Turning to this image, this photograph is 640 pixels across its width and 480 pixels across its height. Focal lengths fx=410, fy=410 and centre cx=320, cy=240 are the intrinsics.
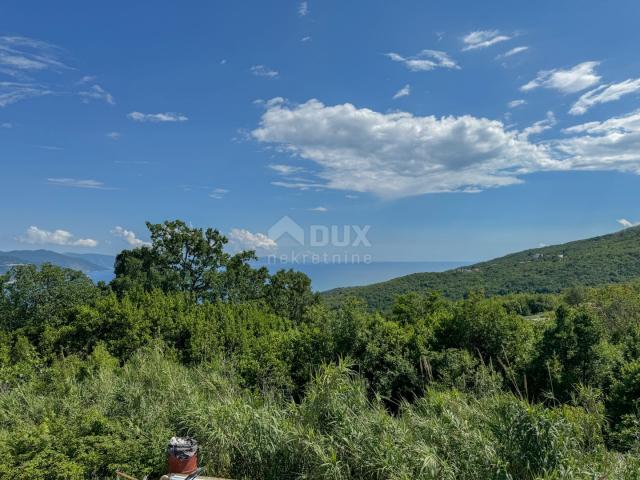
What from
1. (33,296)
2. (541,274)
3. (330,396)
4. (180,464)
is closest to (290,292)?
(33,296)

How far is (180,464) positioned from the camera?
13.5 feet

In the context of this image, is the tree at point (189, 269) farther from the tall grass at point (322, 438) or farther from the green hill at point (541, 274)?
the green hill at point (541, 274)

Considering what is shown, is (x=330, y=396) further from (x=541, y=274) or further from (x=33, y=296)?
(x=541, y=274)

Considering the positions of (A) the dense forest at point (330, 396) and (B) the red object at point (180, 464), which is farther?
(B) the red object at point (180, 464)

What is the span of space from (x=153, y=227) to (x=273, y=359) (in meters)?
18.0

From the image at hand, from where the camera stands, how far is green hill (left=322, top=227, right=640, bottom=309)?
74750 mm

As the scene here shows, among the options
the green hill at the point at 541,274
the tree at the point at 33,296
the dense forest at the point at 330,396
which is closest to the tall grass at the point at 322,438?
the dense forest at the point at 330,396

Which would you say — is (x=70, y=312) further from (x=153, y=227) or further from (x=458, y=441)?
(x=458, y=441)

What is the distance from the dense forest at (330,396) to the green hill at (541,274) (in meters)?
52.1

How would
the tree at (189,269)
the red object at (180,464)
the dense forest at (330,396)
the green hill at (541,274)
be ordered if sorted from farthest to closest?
the green hill at (541,274) < the tree at (189,269) < the red object at (180,464) < the dense forest at (330,396)

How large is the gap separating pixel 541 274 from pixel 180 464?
319 ft

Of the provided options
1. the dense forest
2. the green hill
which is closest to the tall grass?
the dense forest

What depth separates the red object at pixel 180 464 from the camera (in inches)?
162

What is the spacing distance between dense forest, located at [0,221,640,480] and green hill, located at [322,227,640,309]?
5207 cm
